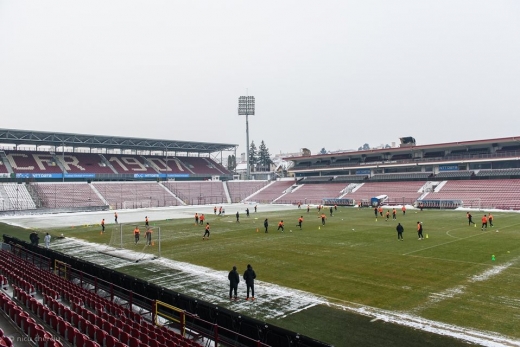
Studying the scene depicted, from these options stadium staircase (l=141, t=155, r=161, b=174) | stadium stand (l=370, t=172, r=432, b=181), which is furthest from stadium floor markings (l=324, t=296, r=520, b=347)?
stadium staircase (l=141, t=155, r=161, b=174)

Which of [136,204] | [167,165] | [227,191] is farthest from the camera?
[167,165]

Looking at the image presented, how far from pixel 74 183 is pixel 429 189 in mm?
62808

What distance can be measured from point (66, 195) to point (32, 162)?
15.5m

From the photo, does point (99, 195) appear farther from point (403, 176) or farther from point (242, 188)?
point (403, 176)

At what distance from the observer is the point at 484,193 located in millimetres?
56344

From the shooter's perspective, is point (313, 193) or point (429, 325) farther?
point (313, 193)

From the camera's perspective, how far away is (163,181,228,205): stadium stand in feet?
258

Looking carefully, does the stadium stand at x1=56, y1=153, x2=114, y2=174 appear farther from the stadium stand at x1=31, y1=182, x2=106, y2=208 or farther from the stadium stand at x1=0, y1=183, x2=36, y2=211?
the stadium stand at x1=0, y1=183, x2=36, y2=211

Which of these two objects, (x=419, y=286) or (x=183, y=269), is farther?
(x=183, y=269)

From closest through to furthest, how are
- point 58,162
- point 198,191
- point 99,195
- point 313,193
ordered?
point 99,195 → point 313,193 → point 58,162 → point 198,191

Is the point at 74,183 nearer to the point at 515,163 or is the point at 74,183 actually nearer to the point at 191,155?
the point at 191,155

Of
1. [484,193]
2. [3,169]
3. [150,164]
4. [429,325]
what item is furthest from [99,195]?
[429,325]

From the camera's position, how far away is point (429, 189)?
64.2 metres

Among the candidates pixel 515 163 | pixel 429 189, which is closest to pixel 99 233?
pixel 429 189
